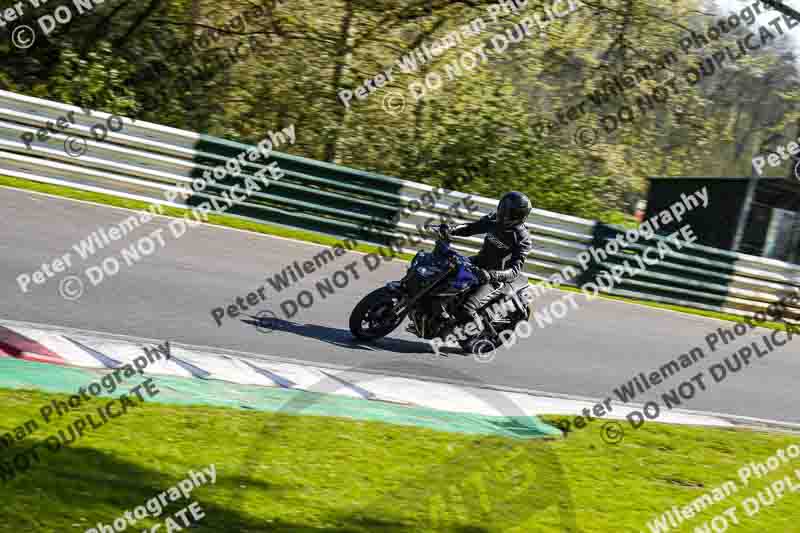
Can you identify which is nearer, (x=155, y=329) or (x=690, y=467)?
(x=690, y=467)

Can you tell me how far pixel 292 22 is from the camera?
1936 cm

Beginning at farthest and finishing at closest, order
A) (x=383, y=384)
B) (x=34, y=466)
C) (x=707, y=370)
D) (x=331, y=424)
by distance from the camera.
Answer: (x=707, y=370) < (x=383, y=384) < (x=331, y=424) < (x=34, y=466)

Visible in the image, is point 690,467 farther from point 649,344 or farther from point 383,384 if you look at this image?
point 649,344

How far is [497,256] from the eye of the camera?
31.9 ft

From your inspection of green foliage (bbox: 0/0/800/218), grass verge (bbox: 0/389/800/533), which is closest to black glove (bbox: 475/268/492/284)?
grass verge (bbox: 0/389/800/533)

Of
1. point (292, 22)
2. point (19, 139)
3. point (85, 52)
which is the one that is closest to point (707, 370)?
point (19, 139)

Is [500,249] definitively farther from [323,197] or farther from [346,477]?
[323,197]

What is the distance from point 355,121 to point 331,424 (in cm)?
1318
